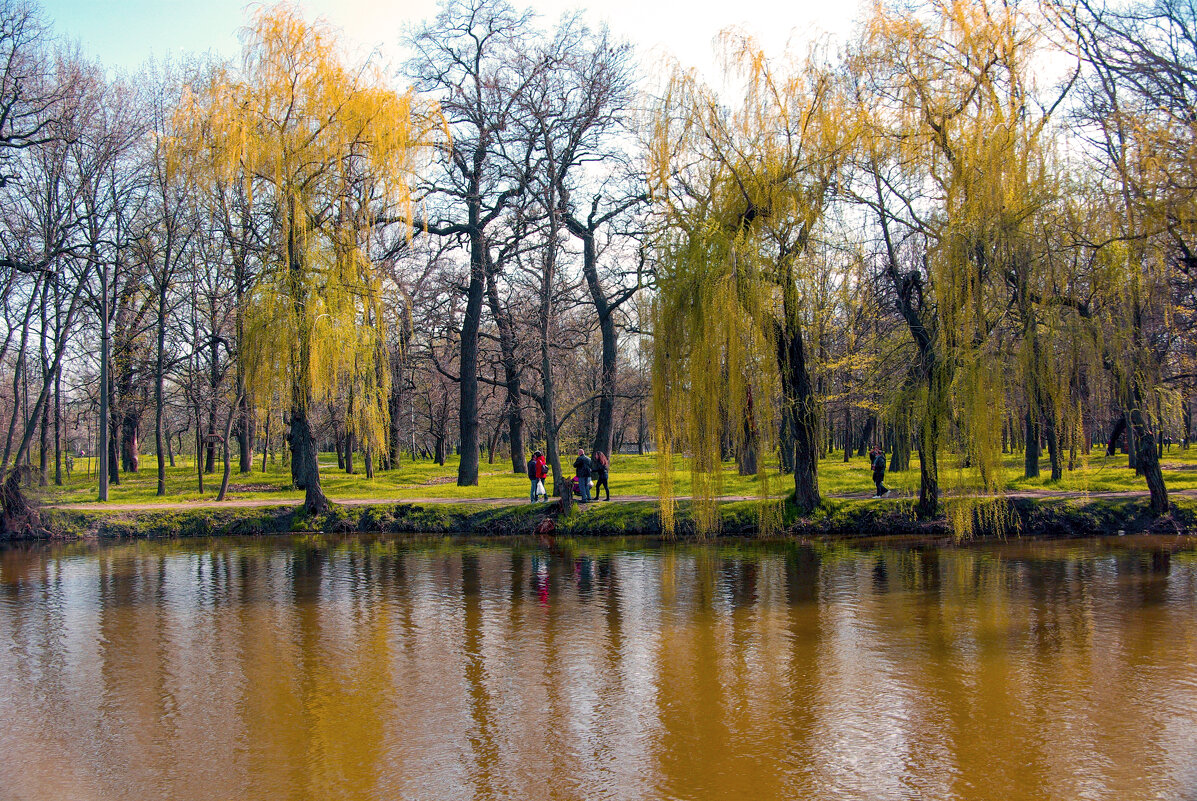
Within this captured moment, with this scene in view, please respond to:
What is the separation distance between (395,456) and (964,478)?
2949 centimetres

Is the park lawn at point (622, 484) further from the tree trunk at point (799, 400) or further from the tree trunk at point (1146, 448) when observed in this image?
the tree trunk at point (1146, 448)

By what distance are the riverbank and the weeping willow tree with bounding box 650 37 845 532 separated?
394 cm

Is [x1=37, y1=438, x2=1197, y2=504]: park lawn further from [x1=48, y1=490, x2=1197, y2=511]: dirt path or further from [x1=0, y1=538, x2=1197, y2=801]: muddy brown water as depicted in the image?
[x1=0, y1=538, x2=1197, y2=801]: muddy brown water

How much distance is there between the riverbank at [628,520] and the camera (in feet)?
62.0

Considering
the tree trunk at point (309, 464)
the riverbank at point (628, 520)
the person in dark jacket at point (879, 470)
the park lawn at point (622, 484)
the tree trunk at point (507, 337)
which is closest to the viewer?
the riverbank at point (628, 520)

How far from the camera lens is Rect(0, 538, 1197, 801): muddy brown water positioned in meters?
6.96

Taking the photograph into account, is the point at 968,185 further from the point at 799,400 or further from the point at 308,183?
the point at 308,183

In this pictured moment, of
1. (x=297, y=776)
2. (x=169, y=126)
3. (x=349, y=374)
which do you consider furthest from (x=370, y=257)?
(x=297, y=776)

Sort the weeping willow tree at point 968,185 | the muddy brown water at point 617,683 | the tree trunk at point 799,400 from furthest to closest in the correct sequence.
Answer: the tree trunk at point 799,400
the weeping willow tree at point 968,185
the muddy brown water at point 617,683

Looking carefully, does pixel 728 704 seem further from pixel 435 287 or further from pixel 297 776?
pixel 435 287

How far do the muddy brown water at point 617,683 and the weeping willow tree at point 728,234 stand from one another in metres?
2.91

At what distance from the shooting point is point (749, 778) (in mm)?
6875

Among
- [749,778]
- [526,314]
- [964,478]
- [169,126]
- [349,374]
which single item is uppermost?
[169,126]

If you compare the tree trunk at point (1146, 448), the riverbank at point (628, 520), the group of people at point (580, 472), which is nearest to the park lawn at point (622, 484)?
the riverbank at point (628, 520)
